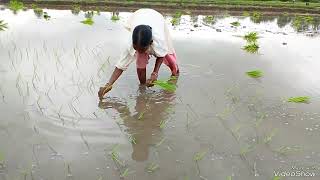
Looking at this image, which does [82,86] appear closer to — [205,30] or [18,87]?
[18,87]

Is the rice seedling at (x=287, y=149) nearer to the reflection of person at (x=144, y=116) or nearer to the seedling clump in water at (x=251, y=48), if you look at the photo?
the reflection of person at (x=144, y=116)

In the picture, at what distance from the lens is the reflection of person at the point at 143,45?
3.60 m

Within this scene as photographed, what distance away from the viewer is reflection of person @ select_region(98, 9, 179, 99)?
3604mm

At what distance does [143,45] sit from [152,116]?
625mm

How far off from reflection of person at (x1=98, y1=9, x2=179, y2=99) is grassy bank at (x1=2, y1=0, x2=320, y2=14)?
7538mm

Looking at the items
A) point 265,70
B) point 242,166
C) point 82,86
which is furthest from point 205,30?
point 242,166

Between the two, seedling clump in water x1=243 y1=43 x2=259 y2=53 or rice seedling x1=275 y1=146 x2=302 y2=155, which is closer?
rice seedling x1=275 y1=146 x2=302 y2=155

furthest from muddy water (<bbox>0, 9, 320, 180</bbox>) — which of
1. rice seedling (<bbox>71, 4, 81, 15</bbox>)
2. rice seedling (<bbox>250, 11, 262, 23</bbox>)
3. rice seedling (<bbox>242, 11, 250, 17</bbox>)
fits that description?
rice seedling (<bbox>242, 11, 250, 17</bbox>)

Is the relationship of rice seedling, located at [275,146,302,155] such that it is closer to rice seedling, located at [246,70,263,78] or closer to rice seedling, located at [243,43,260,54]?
rice seedling, located at [246,70,263,78]

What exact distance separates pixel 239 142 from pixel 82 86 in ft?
5.83

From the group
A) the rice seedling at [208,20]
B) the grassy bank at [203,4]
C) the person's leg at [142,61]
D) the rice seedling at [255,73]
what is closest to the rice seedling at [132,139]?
the person's leg at [142,61]

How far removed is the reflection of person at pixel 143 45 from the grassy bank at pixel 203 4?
754cm

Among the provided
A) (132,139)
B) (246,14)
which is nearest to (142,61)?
(132,139)

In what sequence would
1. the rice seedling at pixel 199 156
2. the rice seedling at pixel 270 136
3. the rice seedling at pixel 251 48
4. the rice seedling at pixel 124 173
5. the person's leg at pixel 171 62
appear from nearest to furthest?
1. the rice seedling at pixel 124 173
2. the rice seedling at pixel 199 156
3. the rice seedling at pixel 270 136
4. the person's leg at pixel 171 62
5. the rice seedling at pixel 251 48
